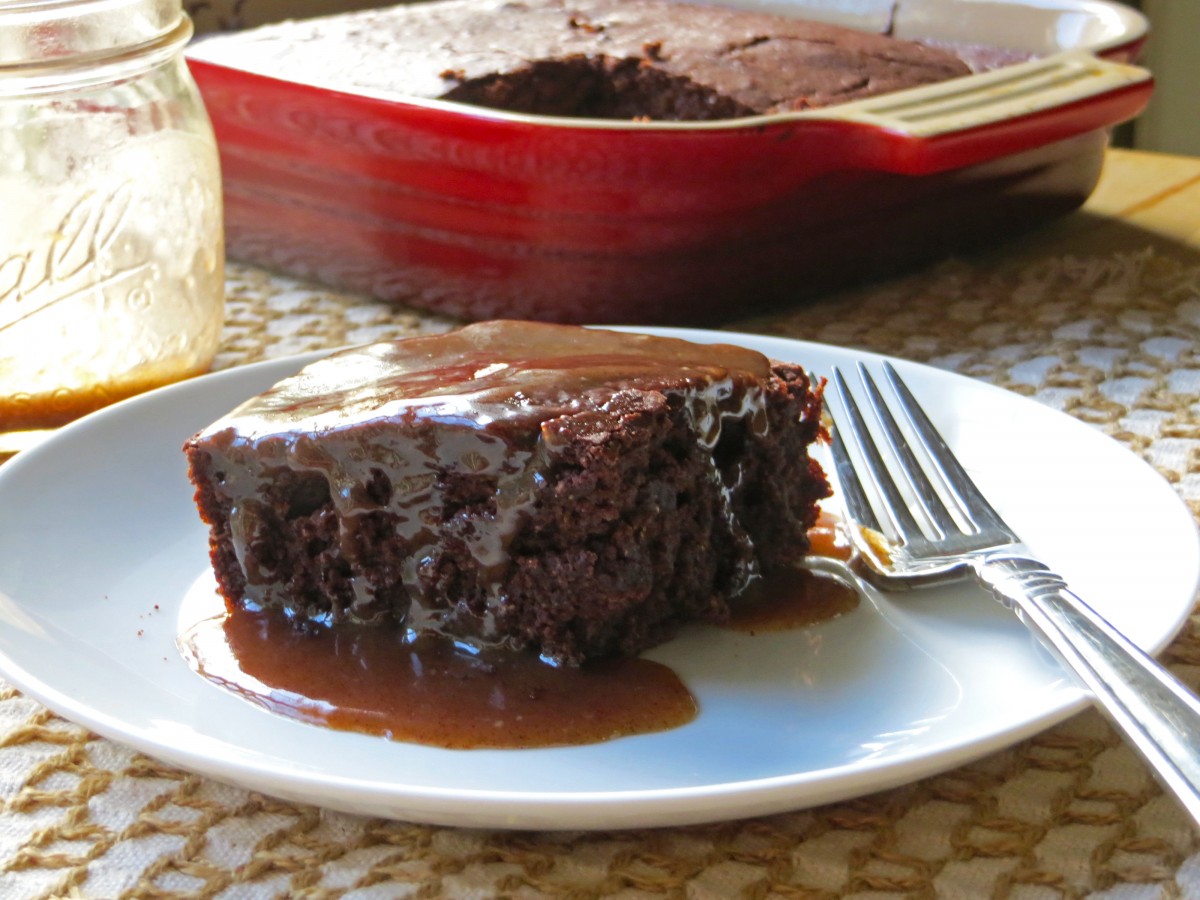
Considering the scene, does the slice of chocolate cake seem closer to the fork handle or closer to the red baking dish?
the fork handle

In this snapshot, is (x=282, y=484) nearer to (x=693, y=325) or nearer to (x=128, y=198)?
(x=128, y=198)

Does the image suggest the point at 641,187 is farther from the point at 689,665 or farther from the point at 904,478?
the point at 689,665

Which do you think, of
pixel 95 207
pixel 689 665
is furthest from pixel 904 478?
pixel 95 207

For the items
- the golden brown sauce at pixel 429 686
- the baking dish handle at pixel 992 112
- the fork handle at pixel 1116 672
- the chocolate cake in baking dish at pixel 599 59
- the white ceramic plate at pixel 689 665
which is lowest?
the golden brown sauce at pixel 429 686

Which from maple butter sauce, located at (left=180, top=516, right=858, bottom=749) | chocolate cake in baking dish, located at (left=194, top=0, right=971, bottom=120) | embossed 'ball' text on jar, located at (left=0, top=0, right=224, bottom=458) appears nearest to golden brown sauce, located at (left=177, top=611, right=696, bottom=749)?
maple butter sauce, located at (left=180, top=516, right=858, bottom=749)

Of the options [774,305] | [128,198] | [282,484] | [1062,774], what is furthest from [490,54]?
[1062,774]

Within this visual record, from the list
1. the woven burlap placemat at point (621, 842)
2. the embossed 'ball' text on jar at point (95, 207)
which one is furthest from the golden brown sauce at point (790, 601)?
the embossed 'ball' text on jar at point (95, 207)

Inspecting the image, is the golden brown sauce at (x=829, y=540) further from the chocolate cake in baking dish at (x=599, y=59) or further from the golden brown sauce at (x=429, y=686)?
the chocolate cake in baking dish at (x=599, y=59)
